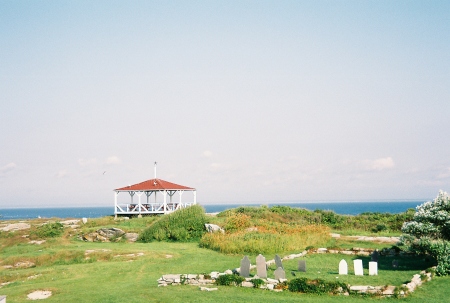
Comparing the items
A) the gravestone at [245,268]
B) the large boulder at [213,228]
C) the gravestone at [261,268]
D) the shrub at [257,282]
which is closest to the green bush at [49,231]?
the large boulder at [213,228]

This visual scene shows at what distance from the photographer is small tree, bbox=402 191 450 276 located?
19266 millimetres

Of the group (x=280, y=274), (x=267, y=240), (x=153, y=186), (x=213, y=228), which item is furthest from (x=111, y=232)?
(x=280, y=274)

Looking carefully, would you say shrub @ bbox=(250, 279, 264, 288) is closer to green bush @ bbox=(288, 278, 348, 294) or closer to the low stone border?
the low stone border

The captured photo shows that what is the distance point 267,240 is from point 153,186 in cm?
2685

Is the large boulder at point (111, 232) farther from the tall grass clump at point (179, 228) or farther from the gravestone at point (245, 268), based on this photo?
the gravestone at point (245, 268)

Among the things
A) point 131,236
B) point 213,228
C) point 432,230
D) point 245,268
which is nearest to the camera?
point 245,268

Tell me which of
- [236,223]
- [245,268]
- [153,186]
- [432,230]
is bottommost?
[245,268]

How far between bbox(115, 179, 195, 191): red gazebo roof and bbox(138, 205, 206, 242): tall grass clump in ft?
50.7

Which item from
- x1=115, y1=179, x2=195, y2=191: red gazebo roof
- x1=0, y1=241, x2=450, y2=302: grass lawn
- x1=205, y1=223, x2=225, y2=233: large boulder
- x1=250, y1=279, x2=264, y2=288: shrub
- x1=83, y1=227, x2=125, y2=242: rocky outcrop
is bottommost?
Result: x1=0, y1=241, x2=450, y2=302: grass lawn

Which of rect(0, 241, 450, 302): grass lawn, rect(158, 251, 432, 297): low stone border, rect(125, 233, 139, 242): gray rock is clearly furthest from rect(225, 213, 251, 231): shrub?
rect(158, 251, 432, 297): low stone border

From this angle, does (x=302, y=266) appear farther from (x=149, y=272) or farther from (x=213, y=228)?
(x=213, y=228)

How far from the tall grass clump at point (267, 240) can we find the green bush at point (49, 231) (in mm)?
13530

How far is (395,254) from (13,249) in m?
25.3

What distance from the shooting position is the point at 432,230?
65.3 feet
